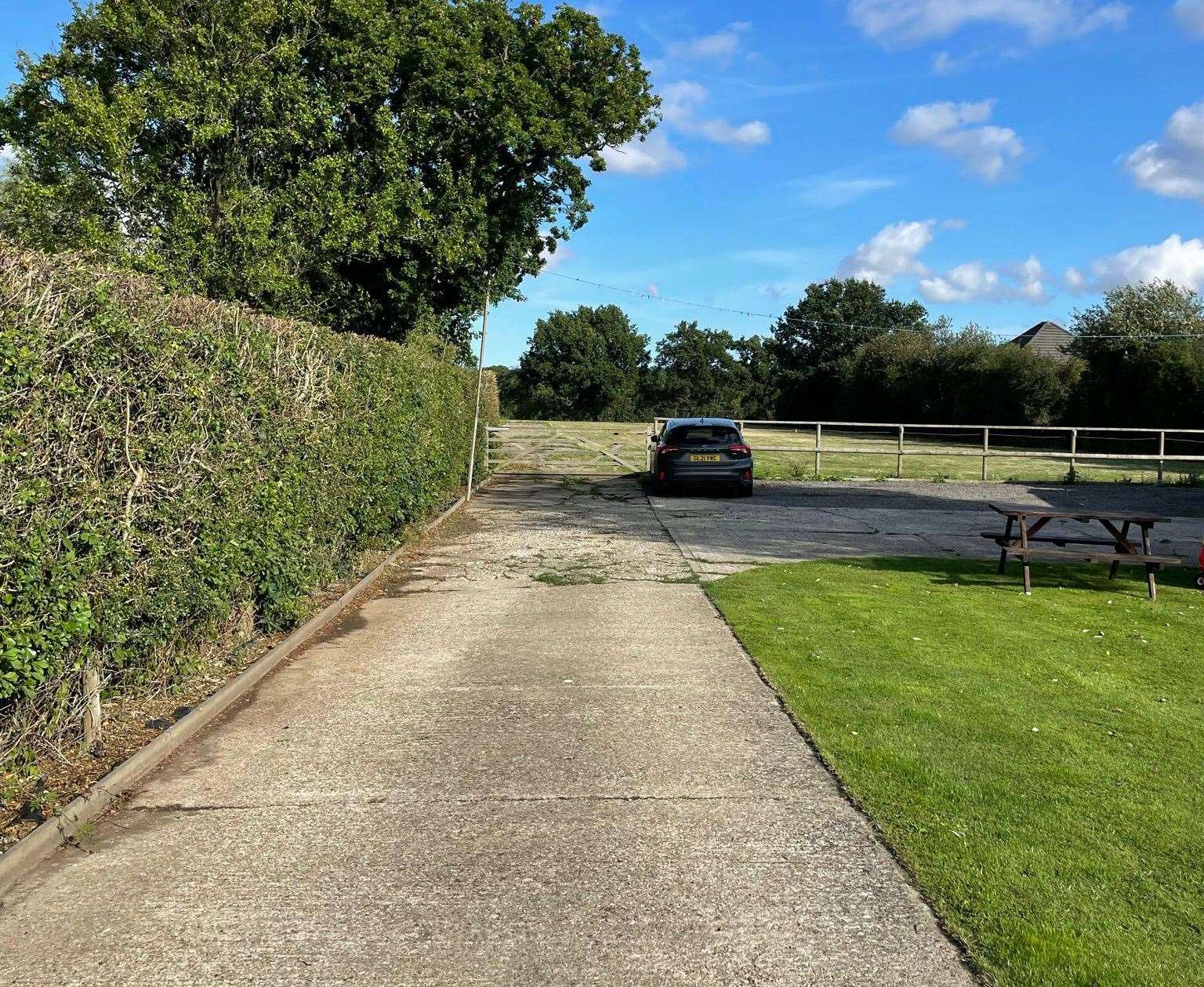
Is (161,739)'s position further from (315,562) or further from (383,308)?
(383,308)

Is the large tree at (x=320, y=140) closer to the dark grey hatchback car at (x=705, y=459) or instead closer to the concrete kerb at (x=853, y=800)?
the dark grey hatchback car at (x=705, y=459)

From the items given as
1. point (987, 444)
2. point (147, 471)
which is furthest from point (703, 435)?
point (147, 471)

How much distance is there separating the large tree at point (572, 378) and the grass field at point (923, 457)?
40.6 m

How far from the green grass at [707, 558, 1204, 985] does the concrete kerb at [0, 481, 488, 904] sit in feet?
11.0

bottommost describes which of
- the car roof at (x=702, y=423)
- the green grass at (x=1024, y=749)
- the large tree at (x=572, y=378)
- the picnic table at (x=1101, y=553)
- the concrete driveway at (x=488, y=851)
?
the concrete driveway at (x=488, y=851)

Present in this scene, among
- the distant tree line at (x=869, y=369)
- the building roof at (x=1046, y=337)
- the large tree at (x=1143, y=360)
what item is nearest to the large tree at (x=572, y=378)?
the distant tree line at (x=869, y=369)

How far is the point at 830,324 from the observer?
88.2 meters

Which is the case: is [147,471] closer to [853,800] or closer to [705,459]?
[853,800]

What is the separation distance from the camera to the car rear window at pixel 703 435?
67.3ft

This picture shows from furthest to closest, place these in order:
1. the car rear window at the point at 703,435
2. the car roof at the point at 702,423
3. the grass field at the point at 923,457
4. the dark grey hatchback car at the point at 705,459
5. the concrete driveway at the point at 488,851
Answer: the grass field at the point at 923,457 → the car roof at the point at 702,423 → the car rear window at the point at 703,435 → the dark grey hatchback car at the point at 705,459 → the concrete driveway at the point at 488,851

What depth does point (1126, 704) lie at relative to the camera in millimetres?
6059

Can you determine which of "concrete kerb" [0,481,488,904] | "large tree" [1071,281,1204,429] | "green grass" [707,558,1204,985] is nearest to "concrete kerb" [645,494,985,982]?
"green grass" [707,558,1204,985]

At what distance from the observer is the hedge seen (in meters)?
4.05

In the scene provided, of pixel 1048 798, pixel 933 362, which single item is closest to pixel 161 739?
pixel 1048 798
